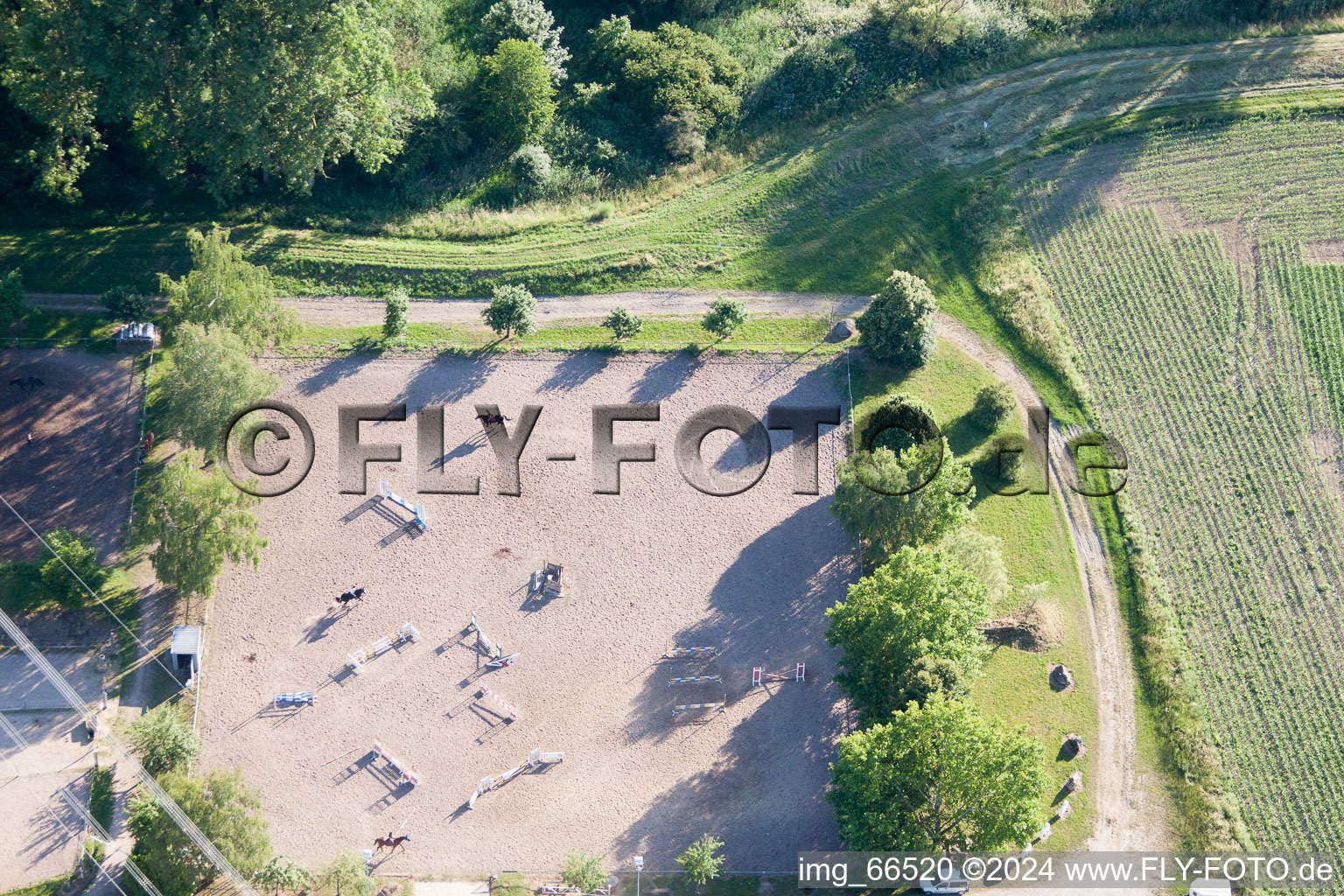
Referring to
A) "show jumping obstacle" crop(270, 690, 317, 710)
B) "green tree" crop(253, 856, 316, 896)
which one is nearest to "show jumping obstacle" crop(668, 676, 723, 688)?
"show jumping obstacle" crop(270, 690, 317, 710)

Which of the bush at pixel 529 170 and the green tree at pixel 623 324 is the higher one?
the bush at pixel 529 170

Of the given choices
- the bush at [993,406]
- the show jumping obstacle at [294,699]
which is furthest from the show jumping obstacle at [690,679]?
the bush at [993,406]

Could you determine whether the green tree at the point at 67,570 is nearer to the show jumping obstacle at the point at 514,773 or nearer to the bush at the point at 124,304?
the bush at the point at 124,304

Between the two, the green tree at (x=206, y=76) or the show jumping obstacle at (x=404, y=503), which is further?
the show jumping obstacle at (x=404, y=503)

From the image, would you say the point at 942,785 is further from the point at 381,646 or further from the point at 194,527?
the point at 194,527

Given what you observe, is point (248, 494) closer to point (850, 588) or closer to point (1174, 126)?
point (850, 588)

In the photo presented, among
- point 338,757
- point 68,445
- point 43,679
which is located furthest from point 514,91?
point 43,679

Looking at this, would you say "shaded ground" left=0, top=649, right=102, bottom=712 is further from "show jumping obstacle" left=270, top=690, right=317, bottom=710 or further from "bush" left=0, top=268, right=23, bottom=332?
"bush" left=0, top=268, right=23, bottom=332

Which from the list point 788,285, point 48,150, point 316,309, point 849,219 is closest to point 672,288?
point 788,285
